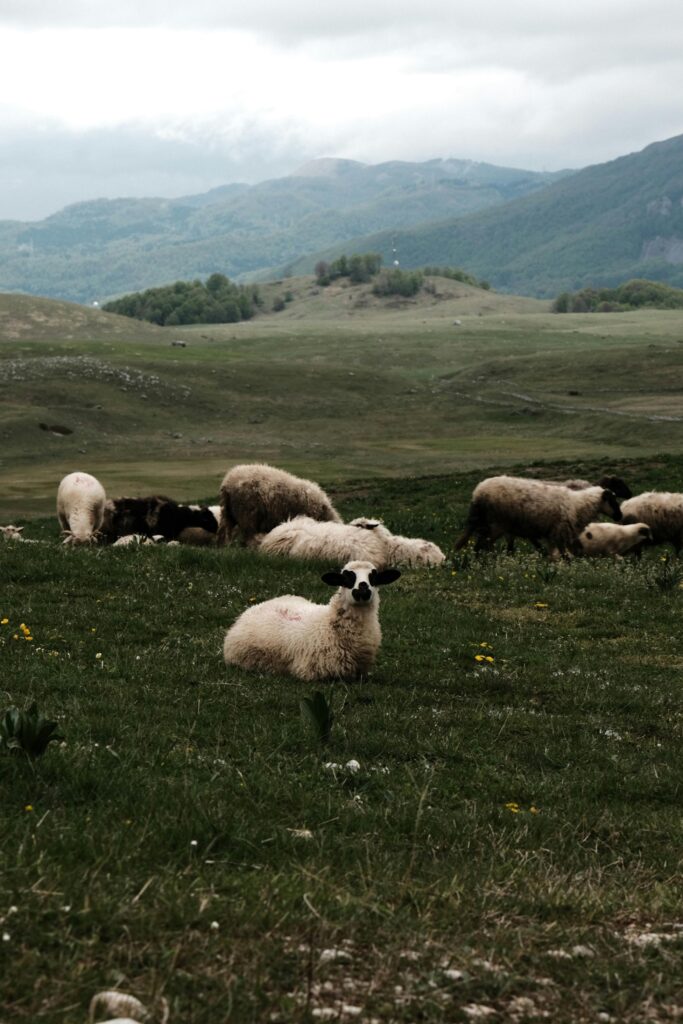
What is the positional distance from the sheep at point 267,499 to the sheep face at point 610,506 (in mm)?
5473

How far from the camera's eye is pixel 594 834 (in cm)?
759

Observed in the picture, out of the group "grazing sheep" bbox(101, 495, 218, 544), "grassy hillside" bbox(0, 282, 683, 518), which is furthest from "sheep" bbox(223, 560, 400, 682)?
"grassy hillside" bbox(0, 282, 683, 518)

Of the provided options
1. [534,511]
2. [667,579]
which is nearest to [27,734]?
[667,579]

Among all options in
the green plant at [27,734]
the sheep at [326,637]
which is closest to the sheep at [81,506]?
the sheep at [326,637]

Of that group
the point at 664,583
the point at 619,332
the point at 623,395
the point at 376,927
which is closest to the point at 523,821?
the point at 376,927

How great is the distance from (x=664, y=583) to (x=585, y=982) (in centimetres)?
1390

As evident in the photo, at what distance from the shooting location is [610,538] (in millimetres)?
24484

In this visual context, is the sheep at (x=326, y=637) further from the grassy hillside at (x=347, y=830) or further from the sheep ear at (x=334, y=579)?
the grassy hillside at (x=347, y=830)

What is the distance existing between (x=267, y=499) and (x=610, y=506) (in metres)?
7.11

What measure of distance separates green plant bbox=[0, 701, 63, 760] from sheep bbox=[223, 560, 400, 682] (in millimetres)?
5186

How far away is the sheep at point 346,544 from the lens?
19.9 metres

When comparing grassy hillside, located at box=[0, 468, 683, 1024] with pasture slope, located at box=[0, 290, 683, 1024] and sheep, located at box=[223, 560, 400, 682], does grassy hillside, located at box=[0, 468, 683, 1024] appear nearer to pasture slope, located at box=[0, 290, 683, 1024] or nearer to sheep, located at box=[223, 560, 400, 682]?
pasture slope, located at box=[0, 290, 683, 1024]

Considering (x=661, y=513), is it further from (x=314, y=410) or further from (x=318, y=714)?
(x=314, y=410)

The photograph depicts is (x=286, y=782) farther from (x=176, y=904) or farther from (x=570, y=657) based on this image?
(x=570, y=657)
